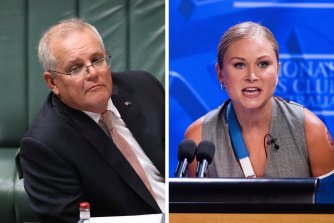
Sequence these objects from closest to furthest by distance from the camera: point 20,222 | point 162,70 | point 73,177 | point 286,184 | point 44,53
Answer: point 286,184, point 73,177, point 44,53, point 20,222, point 162,70

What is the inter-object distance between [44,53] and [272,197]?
1329mm

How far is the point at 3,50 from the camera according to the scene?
341cm

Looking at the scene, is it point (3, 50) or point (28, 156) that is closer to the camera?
Result: point (28, 156)

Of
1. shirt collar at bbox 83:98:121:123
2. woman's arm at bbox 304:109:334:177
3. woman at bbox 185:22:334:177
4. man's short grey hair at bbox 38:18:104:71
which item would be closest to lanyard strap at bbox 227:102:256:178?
woman at bbox 185:22:334:177

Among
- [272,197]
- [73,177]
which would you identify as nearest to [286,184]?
[272,197]

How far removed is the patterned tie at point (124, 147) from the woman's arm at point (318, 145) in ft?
3.28

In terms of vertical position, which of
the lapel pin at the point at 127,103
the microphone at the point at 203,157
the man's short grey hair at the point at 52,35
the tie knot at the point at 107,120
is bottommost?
the microphone at the point at 203,157

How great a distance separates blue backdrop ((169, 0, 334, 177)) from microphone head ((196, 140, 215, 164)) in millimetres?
46

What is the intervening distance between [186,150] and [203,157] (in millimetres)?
37

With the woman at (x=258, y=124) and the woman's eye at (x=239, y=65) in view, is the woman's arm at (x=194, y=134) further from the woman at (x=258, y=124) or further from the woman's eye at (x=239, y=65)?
the woman's eye at (x=239, y=65)

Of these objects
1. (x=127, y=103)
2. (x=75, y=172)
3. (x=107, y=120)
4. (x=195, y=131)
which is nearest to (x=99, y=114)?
(x=107, y=120)

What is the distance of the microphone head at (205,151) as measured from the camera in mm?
1168

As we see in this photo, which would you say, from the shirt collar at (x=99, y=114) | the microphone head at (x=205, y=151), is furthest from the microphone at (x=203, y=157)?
the shirt collar at (x=99, y=114)

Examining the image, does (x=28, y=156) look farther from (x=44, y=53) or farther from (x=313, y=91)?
(x=313, y=91)
